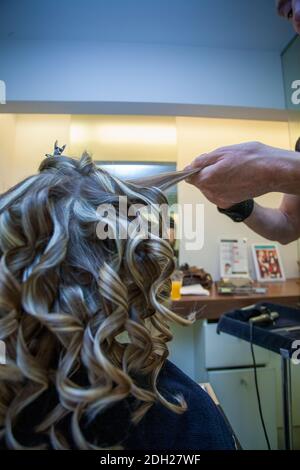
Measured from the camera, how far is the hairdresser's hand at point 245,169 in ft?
2.09

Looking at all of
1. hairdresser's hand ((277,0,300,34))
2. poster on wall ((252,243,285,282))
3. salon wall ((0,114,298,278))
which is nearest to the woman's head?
salon wall ((0,114,298,278))

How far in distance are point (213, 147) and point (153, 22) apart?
0.67 metres

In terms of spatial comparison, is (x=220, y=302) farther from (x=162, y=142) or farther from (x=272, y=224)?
(x=162, y=142)

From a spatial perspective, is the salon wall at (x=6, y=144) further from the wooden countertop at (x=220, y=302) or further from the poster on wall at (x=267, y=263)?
the poster on wall at (x=267, y=263)

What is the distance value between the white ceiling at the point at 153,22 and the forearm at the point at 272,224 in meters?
0.84

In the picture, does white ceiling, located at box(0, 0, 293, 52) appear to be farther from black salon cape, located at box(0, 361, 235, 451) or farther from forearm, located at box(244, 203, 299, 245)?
black salon cape, located at box(0, 361, 235, 451)

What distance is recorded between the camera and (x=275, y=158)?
64 cm

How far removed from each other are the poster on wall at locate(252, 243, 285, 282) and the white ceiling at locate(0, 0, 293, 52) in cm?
118

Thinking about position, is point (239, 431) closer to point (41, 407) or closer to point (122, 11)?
point (41, 407)

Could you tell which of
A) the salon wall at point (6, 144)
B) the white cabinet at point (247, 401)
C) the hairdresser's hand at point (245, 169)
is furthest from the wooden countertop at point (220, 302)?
the salon wall at point (6, 144)

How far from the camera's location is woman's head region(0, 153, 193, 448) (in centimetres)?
37

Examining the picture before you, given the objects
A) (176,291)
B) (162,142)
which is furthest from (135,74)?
(176,291)

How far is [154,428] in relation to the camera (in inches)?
16.8
